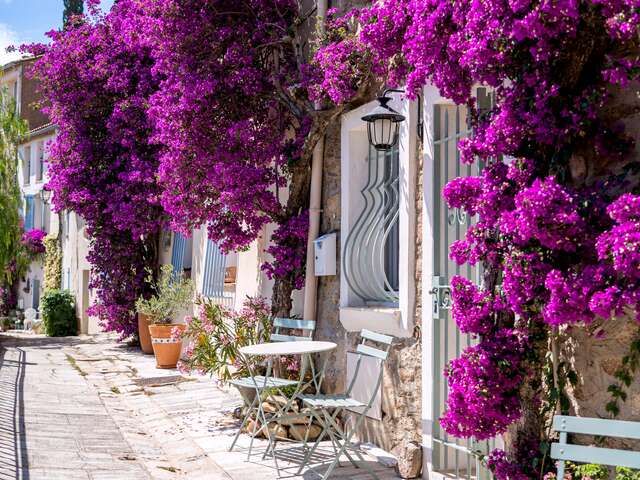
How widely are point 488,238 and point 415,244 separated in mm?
1974

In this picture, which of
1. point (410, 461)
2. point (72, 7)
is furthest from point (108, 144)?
point (72, 7)

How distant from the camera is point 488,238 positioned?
356 centimetres

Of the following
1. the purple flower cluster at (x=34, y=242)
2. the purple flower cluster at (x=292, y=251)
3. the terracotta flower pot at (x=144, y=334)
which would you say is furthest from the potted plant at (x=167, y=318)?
the purple flower cluster at (x=34, y=242)

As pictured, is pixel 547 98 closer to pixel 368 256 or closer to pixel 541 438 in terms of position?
pixel 541 438

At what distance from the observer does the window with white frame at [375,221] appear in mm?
5617

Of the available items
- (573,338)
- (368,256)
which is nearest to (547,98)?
(573,338)

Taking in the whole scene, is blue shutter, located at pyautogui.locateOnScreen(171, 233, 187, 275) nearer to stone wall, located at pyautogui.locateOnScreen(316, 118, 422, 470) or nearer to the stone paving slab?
the stone paving slab

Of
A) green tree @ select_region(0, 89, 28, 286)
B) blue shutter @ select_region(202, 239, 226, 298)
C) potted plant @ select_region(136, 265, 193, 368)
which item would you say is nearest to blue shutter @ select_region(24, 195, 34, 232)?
green tree @ select_region(0, 89, 28, 286)

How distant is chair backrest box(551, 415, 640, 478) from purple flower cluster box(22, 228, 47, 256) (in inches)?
982

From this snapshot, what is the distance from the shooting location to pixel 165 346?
11.0 m

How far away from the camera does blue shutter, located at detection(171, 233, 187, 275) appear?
1331 centimetres

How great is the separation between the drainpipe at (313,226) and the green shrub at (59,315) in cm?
1523

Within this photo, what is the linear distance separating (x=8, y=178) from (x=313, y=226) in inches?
472

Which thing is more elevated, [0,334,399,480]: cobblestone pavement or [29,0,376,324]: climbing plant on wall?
[29,0,376,324]: climbing plant on wall
